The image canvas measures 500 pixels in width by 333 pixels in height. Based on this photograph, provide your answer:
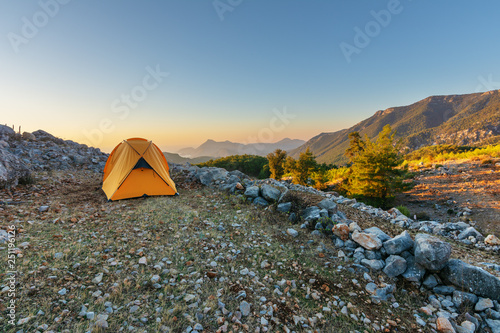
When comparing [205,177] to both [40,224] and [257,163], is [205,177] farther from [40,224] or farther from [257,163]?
[257,163]

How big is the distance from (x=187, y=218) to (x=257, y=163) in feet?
182

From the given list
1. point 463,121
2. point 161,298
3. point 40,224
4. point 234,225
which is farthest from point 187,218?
point 463,121

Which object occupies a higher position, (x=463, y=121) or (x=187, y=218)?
(x=463, y=121)

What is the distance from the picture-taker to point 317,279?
4227 millimetres

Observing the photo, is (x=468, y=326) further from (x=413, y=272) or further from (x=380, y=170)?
(x=380, y=170)

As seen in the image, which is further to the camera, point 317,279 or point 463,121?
point 463,121

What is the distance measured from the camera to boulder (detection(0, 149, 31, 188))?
817 cm

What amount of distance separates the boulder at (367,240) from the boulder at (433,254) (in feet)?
2.69

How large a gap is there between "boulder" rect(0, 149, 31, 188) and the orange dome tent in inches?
133

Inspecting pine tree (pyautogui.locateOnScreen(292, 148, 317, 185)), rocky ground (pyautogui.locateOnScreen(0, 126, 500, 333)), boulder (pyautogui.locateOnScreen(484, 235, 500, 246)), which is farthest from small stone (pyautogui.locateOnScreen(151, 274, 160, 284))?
pine tree (pyautogui.locateOnScreen(292, 148, 317, 185))

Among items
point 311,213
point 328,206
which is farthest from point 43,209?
point 328,206

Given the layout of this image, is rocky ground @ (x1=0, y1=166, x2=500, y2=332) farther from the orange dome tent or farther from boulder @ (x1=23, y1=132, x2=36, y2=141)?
boulder @ (x1=23, y1=132, x2=36, y2=141)

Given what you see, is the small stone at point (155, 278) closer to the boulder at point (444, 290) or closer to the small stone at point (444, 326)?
the small stone at point (444, 326)

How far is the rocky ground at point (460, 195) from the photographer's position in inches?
457
